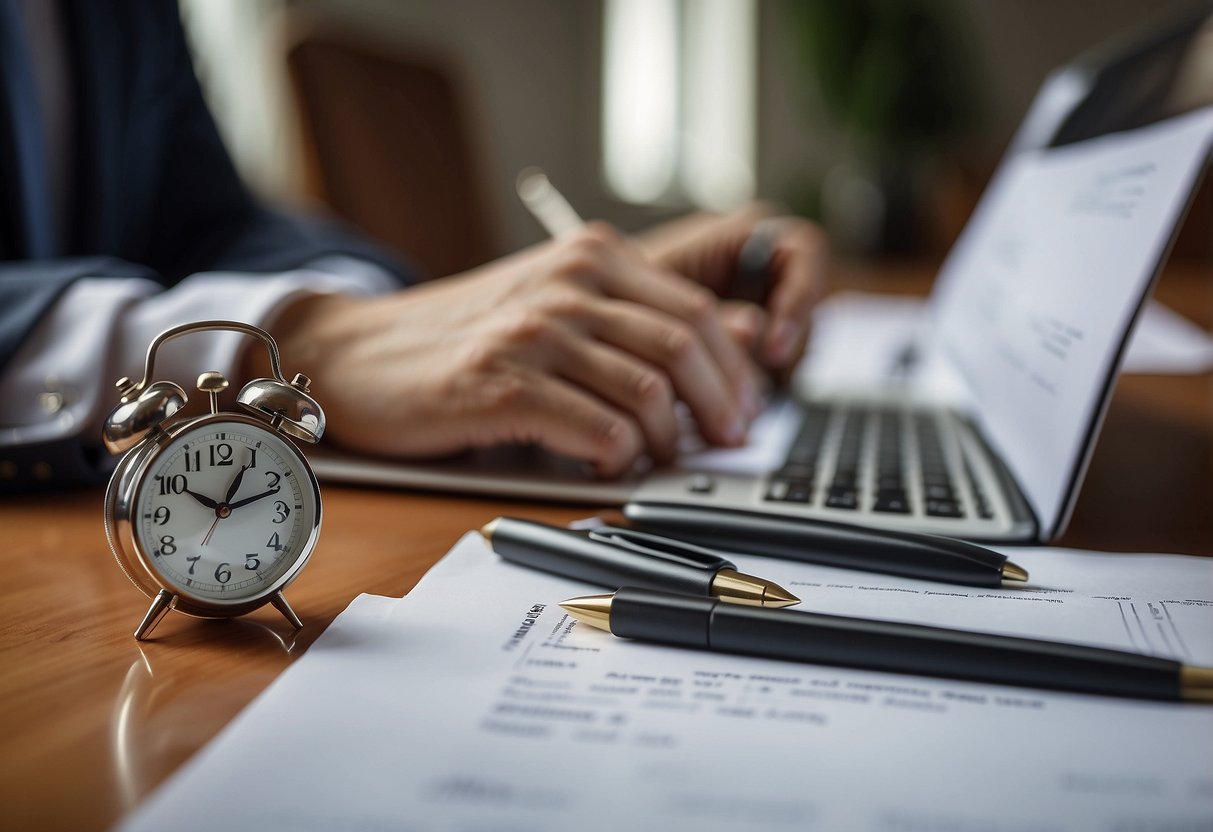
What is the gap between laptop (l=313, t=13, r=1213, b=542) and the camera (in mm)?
462

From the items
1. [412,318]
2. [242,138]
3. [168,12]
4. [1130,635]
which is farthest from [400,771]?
[242,138]

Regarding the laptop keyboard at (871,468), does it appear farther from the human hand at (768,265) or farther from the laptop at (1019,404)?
the human hand at (768,265)

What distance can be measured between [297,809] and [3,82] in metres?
0.72

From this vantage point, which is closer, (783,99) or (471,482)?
(471,482)

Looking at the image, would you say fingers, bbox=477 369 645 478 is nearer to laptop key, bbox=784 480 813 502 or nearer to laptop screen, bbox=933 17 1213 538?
laptop key, bbox=784 480 813 502

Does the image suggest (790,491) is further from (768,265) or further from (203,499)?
(768,265)

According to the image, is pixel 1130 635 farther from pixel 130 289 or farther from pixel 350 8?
pixel 350 8

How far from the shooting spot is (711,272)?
1017mm

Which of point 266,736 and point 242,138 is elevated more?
point 266,736

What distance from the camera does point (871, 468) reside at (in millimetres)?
583

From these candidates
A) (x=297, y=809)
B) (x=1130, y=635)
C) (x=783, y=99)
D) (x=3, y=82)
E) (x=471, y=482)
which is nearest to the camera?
(x=297, y=809)

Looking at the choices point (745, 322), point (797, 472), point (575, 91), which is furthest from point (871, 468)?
point (575, 91)

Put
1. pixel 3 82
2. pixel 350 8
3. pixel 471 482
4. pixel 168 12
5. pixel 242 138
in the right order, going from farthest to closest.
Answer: pixel 350 8 → pixel 242 138 → pixel 168 12 → pixel 3 82 → pixel 471 482

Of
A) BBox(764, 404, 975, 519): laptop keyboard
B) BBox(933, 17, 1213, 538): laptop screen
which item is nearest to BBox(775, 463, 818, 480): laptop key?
BBox(764, 404, 975, 519): laptop keyboard
